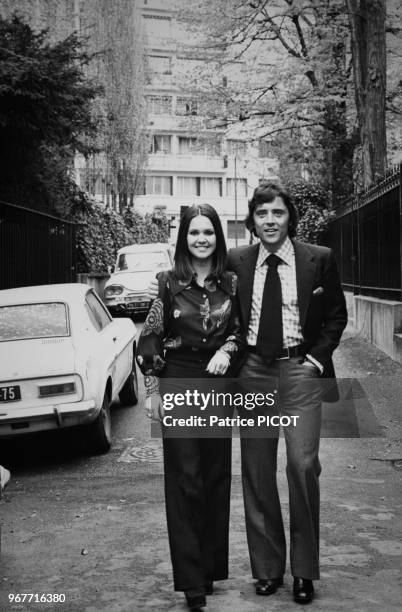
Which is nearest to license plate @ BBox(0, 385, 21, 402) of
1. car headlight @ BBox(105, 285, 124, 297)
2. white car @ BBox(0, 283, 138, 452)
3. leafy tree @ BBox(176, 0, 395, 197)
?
white car @ BBox(0, 283, 138, 452)

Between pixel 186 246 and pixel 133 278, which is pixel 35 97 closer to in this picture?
pixel 133 278

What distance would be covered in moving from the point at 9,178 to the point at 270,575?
55.2 feet

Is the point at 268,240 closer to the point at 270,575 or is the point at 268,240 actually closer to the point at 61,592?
the point at 270,575

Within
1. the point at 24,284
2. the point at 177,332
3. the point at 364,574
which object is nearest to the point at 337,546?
the point at 364,574

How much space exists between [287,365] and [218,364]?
1.25ft

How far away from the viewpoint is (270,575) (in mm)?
4176

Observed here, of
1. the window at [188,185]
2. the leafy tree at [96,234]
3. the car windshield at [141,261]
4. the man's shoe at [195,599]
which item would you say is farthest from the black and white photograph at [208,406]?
the window at [188,185]

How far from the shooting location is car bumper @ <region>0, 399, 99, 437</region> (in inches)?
288

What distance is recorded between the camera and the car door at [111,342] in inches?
336

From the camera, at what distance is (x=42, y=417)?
288 inches

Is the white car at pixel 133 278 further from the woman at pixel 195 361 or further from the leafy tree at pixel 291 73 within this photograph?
the woman at pixel 195 361

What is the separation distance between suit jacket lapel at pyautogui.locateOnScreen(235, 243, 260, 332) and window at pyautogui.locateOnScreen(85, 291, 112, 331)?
4.62 meters

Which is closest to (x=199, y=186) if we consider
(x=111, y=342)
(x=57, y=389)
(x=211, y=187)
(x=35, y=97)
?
(x=211, y=187)

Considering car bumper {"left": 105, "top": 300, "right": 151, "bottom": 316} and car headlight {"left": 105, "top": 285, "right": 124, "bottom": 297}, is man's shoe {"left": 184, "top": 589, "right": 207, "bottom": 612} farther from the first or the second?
car headlight {"left": 105, "top": 285, "right": 124, "bottom": 297}
